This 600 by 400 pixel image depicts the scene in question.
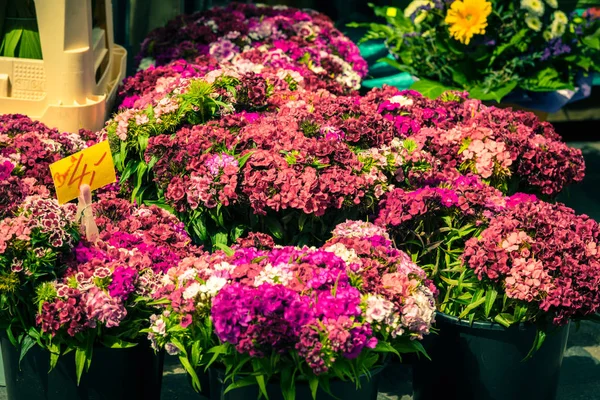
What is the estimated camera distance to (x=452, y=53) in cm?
588

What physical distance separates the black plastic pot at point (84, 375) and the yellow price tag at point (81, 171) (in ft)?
2.05

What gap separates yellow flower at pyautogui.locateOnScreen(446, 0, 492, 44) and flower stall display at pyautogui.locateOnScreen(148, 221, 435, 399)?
2852mm

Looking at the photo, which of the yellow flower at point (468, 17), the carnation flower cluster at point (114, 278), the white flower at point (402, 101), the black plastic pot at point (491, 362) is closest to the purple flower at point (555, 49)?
the yellow flower at point (468, 17)

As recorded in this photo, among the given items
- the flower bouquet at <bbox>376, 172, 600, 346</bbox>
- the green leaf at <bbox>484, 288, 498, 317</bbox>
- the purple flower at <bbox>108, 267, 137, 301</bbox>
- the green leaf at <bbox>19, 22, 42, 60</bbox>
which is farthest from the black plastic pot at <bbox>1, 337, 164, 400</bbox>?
the green leaf at <bbox>19, 22, 42, 60</bbox>

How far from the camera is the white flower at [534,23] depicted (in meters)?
5.61

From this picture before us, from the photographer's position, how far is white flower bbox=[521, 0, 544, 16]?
5.60 m

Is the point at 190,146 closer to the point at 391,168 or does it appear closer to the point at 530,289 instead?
the point at 391,168

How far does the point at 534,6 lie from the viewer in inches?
221

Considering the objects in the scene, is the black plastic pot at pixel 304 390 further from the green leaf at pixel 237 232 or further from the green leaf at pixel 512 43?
the green leaf at pixel 512 43

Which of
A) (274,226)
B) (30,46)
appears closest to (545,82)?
(274,226)

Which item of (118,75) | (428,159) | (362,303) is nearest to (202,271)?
(362,303)

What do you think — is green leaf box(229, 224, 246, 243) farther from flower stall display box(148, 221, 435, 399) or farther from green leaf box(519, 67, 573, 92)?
green leaf box(519, 67, 573, 92)

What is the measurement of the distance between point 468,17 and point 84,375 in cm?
362

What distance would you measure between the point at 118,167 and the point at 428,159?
1448 mm
